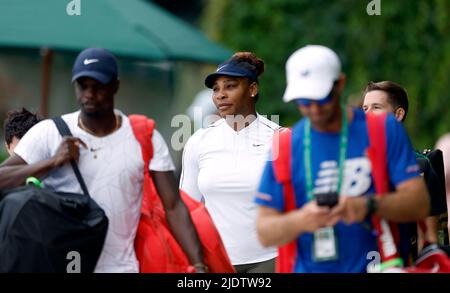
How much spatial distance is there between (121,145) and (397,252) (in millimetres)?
1751

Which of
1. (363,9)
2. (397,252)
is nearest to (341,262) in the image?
(397,252)

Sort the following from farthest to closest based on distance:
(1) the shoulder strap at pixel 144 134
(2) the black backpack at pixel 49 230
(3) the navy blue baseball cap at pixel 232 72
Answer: (3) the navy blue baseball cap at pixel 232 72 → (1) the shoulder strap at pixel 144 134 → (2) the black backpack at pixel 49 230

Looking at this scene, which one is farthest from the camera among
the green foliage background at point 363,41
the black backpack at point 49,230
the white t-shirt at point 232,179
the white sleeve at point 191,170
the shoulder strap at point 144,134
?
the green foliage background at point 363,41

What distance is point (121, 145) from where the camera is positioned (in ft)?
24.6

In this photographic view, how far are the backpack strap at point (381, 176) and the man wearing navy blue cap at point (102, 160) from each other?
4.76 feet

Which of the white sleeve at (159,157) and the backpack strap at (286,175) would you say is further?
the white sleeve at (159,157)

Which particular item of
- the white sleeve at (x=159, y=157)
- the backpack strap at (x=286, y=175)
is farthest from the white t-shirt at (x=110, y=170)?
the backpack strap at (x=286, y=175)

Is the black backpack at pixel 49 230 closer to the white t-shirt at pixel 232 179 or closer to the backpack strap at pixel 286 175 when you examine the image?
the backpack strap at pixel 286 175

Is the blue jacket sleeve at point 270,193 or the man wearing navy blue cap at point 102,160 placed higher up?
the man wearing navy blue cap at point 102,160

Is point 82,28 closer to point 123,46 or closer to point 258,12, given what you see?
point 123,46

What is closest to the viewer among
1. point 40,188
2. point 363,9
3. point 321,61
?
point 321,61

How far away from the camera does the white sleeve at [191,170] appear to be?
910 cm

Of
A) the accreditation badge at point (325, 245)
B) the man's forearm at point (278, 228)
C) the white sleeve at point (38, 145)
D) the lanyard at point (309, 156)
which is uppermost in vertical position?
the white sleeve at point (38, 145)
